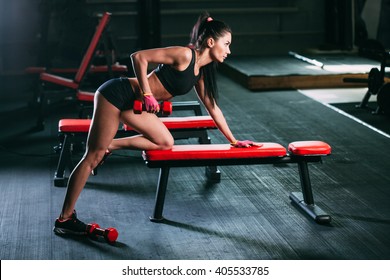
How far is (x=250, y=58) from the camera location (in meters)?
10.6

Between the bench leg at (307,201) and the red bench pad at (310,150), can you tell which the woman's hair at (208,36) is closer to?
the red bench pad at (310,150)

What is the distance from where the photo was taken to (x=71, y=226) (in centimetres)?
388

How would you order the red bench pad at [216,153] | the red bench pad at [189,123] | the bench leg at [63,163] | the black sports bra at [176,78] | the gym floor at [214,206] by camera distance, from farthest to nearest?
the red bench pad at [189,123], the bench leg at [63,163], the red bench pad at [216,153], the black sports bra at [176,78], the gym floor at [214,206]

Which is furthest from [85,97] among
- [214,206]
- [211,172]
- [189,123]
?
[214,206]

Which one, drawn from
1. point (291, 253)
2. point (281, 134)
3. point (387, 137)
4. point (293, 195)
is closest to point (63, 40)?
Answer: point (281, 134)

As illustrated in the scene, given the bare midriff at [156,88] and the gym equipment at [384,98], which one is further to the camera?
the gym equipment at [384,98]

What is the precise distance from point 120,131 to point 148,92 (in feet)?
4.56

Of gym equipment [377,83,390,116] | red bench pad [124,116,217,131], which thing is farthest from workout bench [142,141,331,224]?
gym equipment [377,83,390,116]

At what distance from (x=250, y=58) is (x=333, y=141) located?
15.3 ft

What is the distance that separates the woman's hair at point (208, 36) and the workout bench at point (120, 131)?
905 millimetres

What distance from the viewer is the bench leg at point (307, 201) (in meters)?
4.10

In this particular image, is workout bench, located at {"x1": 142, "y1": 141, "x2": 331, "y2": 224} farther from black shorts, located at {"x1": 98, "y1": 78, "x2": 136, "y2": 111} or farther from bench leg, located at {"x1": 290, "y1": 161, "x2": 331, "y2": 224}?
black shorts, located at {"x1": 98, "y1": 78, "x2": 136, "y2": 111}

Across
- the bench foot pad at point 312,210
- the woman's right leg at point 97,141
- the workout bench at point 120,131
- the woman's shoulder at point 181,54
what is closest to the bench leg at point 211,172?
the workout bench at point 120,131

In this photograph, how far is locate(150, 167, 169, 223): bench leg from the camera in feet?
13.5
